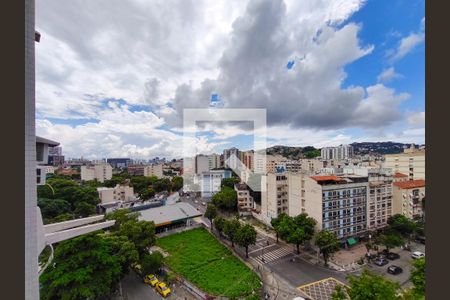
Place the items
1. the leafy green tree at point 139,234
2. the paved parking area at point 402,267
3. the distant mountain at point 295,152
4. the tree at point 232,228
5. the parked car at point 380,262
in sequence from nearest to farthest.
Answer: the paved parking area at point 402,267, the leafy green tree at point 139,234, the parked car at point 380,262, the tree at point 232,228, the distant mountain at point 295,152

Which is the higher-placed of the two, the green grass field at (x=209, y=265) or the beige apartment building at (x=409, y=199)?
the beige apartment building at (x=409, y=199)

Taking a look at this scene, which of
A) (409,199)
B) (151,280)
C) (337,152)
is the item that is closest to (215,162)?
(409,199)

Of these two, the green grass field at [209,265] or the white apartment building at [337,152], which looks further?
the white apartment building at [337,152]

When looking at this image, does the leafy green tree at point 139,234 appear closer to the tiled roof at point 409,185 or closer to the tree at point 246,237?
the tree at point 246,237

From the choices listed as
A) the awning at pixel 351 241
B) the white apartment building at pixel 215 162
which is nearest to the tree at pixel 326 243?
the awning at pixel 351 241

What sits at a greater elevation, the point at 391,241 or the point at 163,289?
the point at 391,241

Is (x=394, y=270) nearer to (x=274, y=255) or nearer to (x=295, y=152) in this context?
(x=274, y=255)
